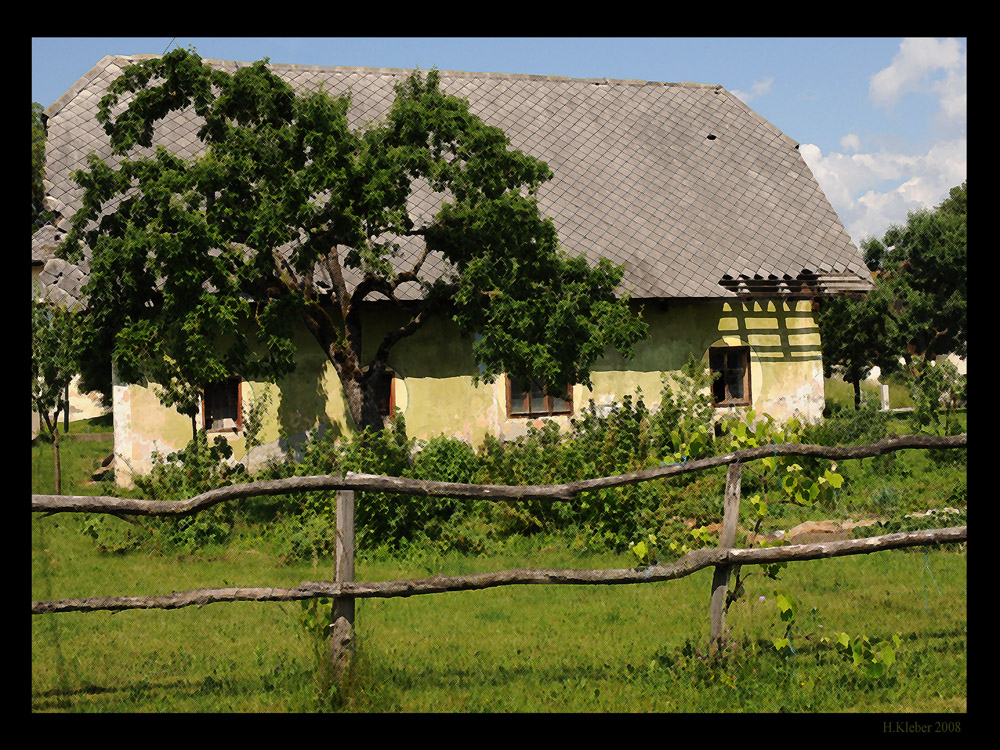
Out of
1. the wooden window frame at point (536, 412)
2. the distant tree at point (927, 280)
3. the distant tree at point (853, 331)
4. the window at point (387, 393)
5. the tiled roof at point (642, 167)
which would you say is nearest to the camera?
the window at point (387, 393)

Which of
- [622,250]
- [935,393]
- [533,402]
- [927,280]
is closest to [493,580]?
[533,402]

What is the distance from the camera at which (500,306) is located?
39.0 feet

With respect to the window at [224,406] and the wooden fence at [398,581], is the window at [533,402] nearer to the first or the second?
the window at [224,406]

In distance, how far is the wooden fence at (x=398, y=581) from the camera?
16.9 ft

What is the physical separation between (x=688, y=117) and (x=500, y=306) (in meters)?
10.8

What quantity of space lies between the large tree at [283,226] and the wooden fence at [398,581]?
6.36 meters

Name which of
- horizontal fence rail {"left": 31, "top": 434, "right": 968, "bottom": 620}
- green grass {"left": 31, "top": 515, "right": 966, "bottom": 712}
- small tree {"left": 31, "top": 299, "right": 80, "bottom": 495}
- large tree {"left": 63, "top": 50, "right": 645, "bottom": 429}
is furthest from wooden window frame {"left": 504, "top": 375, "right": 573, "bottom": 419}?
horizontal fence rail {"left": 31, "top": 434, "right": 968, "bottom": 620}

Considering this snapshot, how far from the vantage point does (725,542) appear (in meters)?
5.51

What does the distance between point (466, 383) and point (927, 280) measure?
20.8m

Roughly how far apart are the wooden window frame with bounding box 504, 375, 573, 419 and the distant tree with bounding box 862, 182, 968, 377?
16.9m

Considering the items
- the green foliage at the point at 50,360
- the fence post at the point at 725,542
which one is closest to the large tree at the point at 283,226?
the green foliage at the point at 50,360

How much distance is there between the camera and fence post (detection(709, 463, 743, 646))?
18.1 ft

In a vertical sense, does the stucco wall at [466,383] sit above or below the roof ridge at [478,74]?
below

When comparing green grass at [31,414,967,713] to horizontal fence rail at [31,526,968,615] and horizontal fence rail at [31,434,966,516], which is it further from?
horizontal fence rail at [31,434,966,516]
